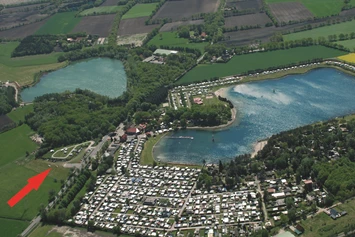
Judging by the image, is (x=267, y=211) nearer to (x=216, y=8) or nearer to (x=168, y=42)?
(x=168, y=42)

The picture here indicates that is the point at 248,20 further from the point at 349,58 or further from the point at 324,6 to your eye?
the point at 349,58

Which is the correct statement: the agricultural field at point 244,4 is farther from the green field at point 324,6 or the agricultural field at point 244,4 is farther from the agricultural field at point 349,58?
the agricultural field at point 349,58

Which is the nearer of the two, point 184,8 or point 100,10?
point 184,8

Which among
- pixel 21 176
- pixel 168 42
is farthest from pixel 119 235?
pixel 168 42

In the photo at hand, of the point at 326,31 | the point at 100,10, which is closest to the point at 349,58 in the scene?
the point at 326,31

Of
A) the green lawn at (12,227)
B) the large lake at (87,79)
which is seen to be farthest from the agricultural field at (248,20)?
the green lawn at (12,227)

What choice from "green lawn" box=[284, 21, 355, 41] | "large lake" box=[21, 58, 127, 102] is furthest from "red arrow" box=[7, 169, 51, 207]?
"green lawn" box=[284, 21, 355, 41]

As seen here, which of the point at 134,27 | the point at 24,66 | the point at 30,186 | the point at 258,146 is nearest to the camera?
the point at 30,186
